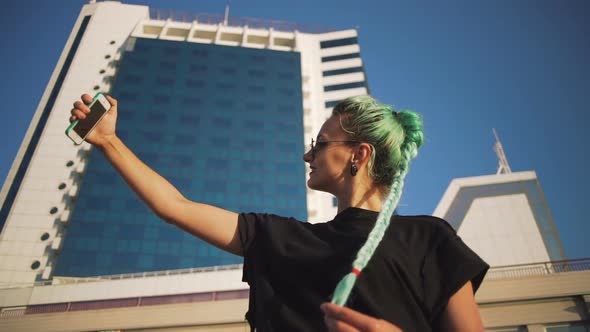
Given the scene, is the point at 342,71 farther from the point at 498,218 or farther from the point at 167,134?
the point at 498,218

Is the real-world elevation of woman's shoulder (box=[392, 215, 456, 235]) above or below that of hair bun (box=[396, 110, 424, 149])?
below

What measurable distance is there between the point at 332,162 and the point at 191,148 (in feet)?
135

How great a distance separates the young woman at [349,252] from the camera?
4.60 ft

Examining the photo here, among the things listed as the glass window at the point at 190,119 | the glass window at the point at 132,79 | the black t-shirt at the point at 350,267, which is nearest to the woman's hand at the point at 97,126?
the black t-shirt at the point at 350,267

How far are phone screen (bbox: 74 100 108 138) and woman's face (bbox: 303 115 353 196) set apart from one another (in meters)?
1.01

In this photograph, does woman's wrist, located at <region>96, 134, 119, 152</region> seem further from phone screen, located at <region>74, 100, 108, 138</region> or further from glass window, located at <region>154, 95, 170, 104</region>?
glass window, located at <region>154, 95, 170, 104</region>

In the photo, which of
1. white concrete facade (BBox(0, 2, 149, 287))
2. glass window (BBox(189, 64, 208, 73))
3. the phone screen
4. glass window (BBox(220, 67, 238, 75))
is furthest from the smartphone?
glass window (BBox(189, 64, 208, 73))

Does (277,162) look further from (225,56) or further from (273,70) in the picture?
(225,56)

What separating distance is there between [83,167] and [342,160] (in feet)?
139

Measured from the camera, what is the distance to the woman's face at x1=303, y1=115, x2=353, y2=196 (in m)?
1.84

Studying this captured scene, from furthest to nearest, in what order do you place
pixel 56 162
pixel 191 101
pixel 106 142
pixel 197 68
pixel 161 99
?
pixel 197 68
pixel 191 101
pixel 161 99
pixel 56 162
pixel 106 142

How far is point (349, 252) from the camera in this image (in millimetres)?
1528

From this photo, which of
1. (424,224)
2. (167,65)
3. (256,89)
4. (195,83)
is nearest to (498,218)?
(424,224)

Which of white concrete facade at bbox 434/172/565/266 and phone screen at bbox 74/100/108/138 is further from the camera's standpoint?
white concrete facade at bbox 434/172/565/266
